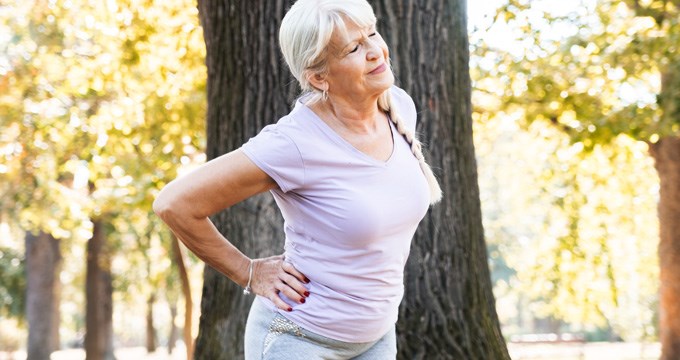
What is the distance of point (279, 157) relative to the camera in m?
2.83

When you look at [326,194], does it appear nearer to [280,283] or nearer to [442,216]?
[280,283]

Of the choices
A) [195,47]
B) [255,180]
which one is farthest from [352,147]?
[195,47]

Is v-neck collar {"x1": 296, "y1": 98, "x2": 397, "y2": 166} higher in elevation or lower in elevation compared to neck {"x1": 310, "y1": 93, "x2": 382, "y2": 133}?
lower

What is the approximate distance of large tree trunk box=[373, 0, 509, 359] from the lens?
4.66 metres

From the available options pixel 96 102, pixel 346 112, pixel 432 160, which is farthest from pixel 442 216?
pixel 96 102

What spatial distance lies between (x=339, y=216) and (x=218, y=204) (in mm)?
362

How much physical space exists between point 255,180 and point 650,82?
11.7m

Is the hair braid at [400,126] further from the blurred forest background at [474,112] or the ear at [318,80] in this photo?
the blurred forest background at [474,112]

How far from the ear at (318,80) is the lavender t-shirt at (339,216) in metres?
0.08

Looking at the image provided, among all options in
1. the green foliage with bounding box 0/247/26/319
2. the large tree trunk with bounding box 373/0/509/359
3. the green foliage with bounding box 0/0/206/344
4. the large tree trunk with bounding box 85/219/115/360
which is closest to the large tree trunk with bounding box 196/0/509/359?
the large tree trunk with bounding box 373/0/509/359

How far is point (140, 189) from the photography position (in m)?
12.8

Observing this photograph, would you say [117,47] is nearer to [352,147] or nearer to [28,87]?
[28,87]

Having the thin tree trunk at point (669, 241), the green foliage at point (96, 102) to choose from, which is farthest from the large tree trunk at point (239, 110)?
the thin tree trunk at point (669, 241)

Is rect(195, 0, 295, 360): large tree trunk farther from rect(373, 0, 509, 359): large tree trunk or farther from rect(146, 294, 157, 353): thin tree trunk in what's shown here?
rect(146, 294, 157, 353): thin tree trunk
